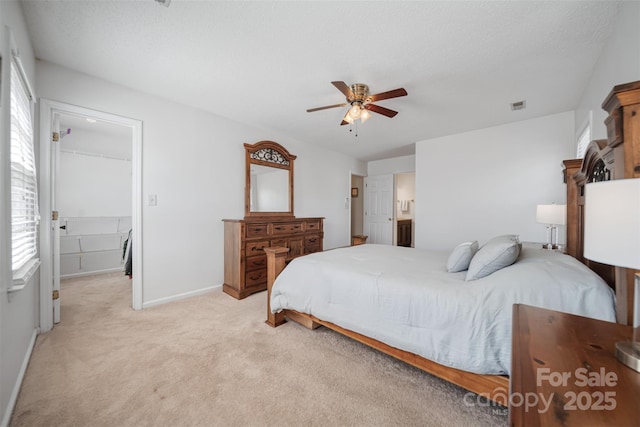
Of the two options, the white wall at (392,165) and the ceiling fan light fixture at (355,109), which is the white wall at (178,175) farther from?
the white wall at (392,165)

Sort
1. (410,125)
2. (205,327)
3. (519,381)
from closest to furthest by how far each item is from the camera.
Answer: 1. (519,381)
2. (205,327)
3. (410,125)

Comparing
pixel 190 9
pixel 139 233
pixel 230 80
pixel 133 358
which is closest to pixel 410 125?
pixel 230 80

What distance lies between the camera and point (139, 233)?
2.72 m

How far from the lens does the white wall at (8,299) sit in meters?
1.23

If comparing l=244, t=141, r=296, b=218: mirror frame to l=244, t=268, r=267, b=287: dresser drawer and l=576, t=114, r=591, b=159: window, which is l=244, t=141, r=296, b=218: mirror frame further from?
l=576, t=114, r=591, b=159: window

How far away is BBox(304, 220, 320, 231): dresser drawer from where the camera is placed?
4.03m

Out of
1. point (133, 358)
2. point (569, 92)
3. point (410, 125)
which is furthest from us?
point (410, 125)

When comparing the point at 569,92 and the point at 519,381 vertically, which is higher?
the point at 569,92

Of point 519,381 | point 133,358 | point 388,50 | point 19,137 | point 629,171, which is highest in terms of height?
point 388,50

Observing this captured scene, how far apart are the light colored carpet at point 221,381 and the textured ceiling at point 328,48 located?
2367 millimetres

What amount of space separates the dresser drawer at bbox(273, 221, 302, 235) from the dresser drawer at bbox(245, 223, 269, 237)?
0.50ft

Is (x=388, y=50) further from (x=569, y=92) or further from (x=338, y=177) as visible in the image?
(x=338, y=177)

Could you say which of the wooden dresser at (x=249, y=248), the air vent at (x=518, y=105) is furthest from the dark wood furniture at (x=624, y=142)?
the wooden dresser at (x=249, y=248)

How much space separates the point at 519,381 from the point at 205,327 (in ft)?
7.94
